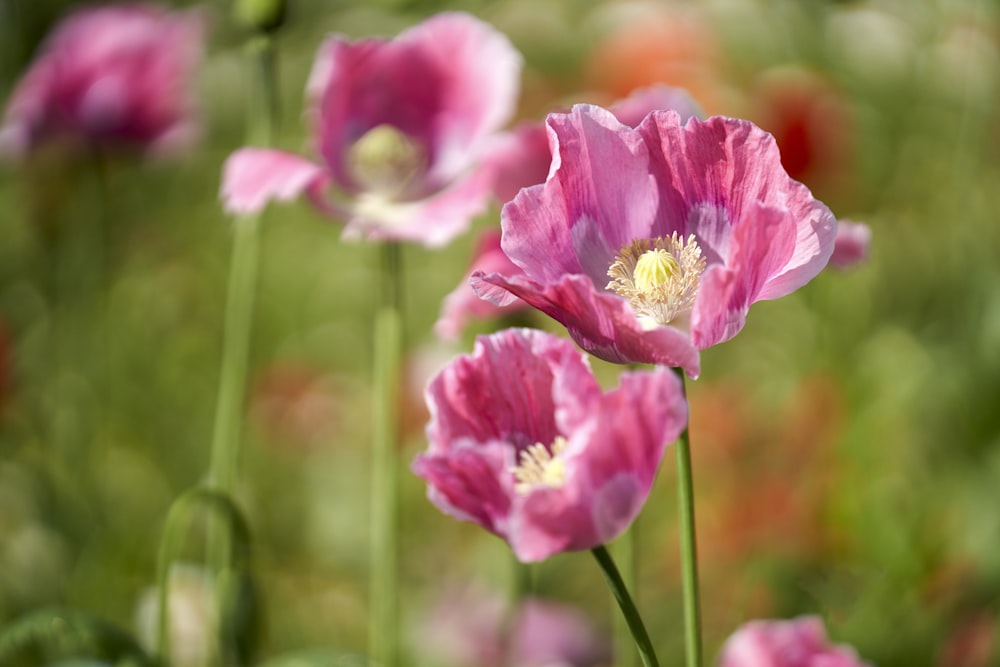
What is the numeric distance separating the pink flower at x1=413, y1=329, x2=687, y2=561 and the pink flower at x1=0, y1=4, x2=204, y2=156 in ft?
2.91

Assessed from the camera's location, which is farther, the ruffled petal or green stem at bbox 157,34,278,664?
green stem at bbox 157,34,278,664

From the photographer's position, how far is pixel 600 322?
51cm

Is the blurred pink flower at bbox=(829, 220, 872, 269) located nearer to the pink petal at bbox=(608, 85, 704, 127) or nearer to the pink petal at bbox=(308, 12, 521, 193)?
the pink petal at bbox=(608, 85, 704, 127)

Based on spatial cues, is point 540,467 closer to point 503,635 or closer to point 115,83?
point 503,635

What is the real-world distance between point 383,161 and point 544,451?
0.52 meters

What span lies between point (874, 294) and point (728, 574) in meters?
0.60

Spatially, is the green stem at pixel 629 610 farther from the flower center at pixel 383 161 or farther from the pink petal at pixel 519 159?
the flower center at pixel 383 161

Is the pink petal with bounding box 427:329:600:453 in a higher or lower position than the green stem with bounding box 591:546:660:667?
higher

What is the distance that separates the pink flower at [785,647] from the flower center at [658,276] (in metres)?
0.23

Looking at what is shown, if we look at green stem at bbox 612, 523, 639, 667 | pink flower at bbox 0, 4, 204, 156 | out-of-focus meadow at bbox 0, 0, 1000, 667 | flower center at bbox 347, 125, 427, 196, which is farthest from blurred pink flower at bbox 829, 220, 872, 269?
pink flower at bbox 0, 4, 204, 156

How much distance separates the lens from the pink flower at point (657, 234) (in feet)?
1.66

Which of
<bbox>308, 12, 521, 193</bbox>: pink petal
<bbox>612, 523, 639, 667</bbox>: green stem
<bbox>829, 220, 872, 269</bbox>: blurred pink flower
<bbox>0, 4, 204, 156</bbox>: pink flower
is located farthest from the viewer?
<bbox>0, 4, 204, 156</bbox>: pink flower

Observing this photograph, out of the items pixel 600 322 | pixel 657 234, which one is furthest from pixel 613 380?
pixel 600 322

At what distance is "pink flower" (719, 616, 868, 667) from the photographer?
2.29 feet
